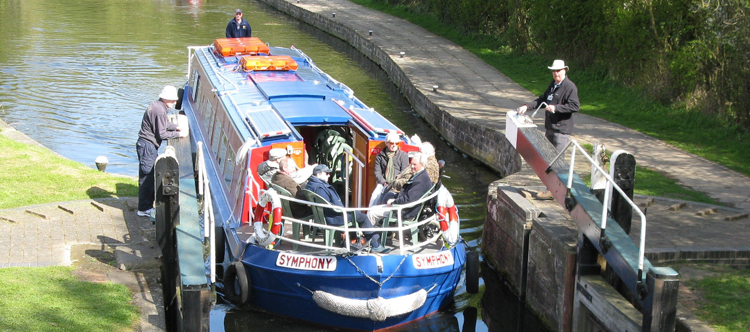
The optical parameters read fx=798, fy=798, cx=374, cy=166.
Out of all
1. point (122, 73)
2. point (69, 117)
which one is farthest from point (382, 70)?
point (69, 117)

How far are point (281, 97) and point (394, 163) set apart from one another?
294 cm

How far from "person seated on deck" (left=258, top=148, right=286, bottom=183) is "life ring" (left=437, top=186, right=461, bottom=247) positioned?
6.39 ft

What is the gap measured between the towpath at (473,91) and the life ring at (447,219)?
4.45m

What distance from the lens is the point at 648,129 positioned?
52.3 feet

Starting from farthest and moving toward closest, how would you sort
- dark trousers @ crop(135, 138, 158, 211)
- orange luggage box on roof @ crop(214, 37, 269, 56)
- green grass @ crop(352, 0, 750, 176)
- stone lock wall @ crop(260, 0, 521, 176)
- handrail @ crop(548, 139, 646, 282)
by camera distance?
orange luggage box on roof @ crop(214, 37, 269, 56), stone lock wall @ crop(260, 0, 521, 176), green grass @ crop(352, 0, 750, 176), dark trousers @ crop(135, 138, 158, 211), handrail @ crop(548, 139, 646, 282)

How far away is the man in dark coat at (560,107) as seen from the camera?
10.5 m

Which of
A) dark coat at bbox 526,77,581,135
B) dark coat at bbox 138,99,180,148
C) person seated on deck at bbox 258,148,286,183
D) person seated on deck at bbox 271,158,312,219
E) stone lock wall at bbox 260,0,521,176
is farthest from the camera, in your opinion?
stone lock wall at bbox 260,0,521,176

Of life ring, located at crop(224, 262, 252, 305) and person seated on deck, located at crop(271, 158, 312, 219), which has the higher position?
person seated on deck, located at crop(271, 158, 312, 219)

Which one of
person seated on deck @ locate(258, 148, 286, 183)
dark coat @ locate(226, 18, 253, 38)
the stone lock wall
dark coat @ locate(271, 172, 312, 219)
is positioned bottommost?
the stone lock wall

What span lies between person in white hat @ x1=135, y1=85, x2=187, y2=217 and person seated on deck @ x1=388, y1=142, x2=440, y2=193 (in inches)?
113

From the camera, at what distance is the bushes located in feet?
49.8

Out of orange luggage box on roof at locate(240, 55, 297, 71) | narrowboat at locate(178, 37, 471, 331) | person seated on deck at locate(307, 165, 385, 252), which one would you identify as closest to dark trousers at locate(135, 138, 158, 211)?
narrowboat at locate(178, 37, 471, 331)

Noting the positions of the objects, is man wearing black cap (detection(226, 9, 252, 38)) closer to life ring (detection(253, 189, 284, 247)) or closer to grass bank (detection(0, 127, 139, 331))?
grass bank (detection(0, 127, 139, 331))

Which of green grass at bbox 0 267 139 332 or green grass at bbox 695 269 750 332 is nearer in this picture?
green grass at bbox 0 267 139 332
